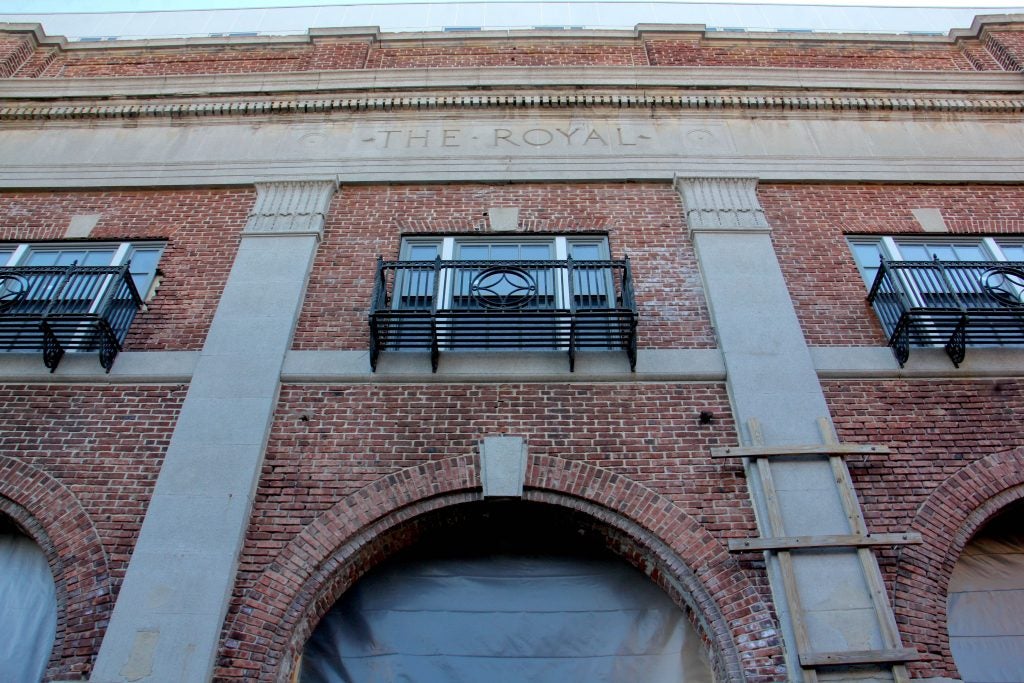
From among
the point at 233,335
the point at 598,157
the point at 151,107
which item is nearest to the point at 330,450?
the point at 233,335

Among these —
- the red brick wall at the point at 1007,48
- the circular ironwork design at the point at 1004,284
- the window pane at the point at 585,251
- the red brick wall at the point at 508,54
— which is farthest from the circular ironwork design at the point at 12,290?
the red brick wall at the point at 1007,48

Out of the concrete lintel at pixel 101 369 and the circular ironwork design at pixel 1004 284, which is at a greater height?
the circular ironwork design at pixel 1004 284

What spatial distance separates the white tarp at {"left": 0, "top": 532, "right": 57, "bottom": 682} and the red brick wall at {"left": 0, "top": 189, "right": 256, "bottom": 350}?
2.48 metres

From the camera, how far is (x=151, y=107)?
38.1 ft

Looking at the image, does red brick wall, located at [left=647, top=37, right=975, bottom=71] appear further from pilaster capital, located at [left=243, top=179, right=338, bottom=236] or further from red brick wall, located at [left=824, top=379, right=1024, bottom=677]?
red brick wall, located at [left=824, top=379, right=1024, bottom=677]

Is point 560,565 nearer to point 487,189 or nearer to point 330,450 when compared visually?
point 330,450

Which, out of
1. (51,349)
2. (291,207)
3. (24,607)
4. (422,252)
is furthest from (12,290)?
(422,252)

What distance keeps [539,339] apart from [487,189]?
3162 mm

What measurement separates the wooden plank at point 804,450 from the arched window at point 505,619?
1.61 metres

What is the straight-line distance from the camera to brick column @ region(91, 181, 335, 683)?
6.34 metres

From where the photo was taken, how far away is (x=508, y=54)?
1320 centimetres

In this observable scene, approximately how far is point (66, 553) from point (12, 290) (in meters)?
3.86

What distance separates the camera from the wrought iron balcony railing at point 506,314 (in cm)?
823

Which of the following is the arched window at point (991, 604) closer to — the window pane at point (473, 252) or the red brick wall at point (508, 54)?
the window pane at point (473, 252)
